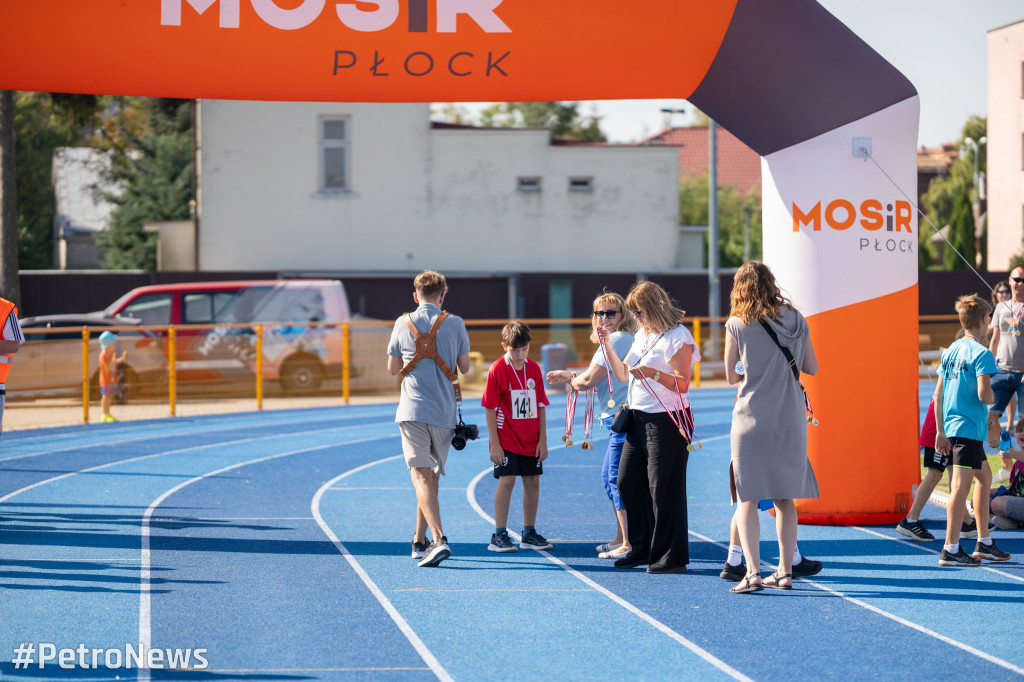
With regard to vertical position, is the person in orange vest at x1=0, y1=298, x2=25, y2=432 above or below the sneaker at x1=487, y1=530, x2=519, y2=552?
above

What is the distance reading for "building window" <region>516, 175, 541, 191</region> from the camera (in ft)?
108

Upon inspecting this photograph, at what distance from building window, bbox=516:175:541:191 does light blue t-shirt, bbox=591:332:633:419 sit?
2450 centimetres

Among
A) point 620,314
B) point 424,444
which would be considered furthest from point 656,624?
point 620,314

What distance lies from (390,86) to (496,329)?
17.6 meters

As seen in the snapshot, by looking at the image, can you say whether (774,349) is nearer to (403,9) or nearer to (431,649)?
(431,649)

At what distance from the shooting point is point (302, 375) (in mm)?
22516

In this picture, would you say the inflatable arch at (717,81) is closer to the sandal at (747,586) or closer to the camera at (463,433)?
the sandal at (747,586)

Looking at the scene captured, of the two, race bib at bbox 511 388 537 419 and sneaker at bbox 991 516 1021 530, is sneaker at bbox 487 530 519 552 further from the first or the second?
sneaker at bbox 991 516 1021 530

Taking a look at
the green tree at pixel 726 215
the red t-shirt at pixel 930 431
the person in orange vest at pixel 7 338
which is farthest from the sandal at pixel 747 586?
the green tree at pixel 726 215

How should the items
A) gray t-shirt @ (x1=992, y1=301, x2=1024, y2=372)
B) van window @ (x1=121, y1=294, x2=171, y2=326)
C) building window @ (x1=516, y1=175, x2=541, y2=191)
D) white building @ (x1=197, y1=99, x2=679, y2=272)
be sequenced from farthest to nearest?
1. building window @ (x1=516, y1=175, x2=541, y2=191)
2. white building @ (x1=197, y1=99, x2=679, y2=272)
3. van window @ (x1=121, y1=294, x2=171, y2=326)
4. gray t-shirt @ (x1=992, y1=301, x2=1024, y2=372)

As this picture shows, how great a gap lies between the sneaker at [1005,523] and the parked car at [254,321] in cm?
1497

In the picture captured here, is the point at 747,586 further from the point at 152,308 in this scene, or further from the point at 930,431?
the point at 152,308

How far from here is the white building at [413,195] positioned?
31234 mm

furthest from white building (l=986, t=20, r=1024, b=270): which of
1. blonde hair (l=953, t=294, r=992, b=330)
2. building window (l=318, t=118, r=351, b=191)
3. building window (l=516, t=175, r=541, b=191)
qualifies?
blonde hair (l=953, t=294, r=992, b=330)
